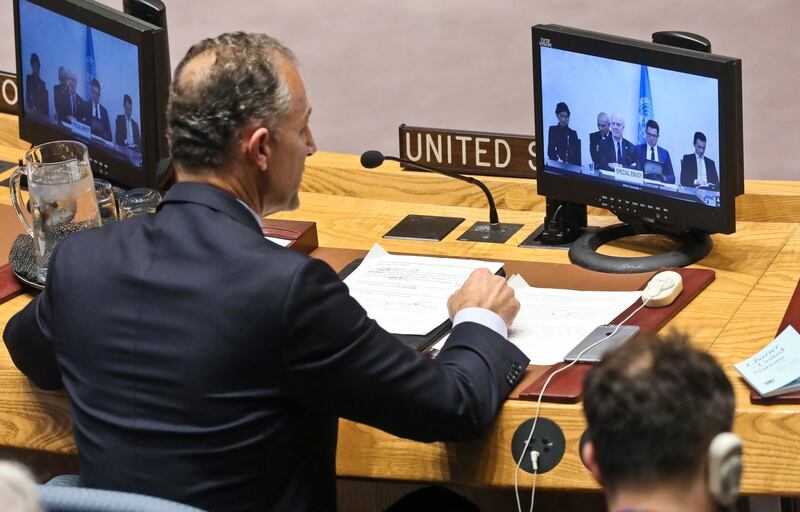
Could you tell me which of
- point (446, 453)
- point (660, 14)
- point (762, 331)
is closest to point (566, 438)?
point (446, 453)

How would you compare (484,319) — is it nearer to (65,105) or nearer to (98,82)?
(98,82)

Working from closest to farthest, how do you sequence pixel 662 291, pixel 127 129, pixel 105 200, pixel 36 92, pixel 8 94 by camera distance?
1. pixel 662 291
2. pixel 105 200
3. pixel 127 129
4. pixel 36 92
5. pixel 8 94

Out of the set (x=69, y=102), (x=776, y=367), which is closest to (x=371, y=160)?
(x=69, y=102)

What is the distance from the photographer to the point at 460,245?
2.65 metres

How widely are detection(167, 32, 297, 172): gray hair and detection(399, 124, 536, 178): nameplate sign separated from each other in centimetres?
101

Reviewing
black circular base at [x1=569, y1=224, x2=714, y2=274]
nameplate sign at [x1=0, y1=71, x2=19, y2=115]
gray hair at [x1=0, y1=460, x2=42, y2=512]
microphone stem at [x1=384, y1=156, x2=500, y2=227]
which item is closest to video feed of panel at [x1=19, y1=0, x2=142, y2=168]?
nameplate sign at [x1=0, y1=71, x2=19, y2=115]

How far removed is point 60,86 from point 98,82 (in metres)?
0.17

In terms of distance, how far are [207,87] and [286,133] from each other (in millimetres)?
139

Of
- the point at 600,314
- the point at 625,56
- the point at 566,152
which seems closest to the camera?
the point at 600,314

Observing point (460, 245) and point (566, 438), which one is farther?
point (460, 245)

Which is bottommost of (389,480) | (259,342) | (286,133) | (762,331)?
(389,480)

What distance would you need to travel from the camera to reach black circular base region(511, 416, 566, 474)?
77.5 inches

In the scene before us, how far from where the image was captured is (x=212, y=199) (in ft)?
6.10

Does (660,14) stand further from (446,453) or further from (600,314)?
(446,453)
